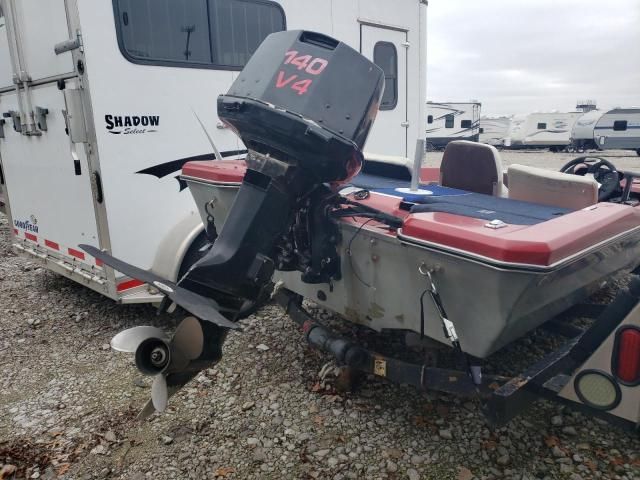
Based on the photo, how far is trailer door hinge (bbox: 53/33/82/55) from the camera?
3.24m

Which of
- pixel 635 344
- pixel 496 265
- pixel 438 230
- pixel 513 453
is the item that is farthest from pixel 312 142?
pixel 513 453

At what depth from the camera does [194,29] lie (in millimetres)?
3754

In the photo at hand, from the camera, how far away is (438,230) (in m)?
1.91

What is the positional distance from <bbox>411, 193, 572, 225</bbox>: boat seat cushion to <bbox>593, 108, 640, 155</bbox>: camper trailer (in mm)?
23467

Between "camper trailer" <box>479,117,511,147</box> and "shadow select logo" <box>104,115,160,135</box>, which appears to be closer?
"shadow select logo" <box>104,115,160,135</box>

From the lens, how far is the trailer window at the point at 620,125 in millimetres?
22347

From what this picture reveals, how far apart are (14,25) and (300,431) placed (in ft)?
Answer: 11.9

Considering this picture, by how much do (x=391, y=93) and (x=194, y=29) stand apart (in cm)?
246

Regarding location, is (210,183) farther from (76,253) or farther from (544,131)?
(544,131)

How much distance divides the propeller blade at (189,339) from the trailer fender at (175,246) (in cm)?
148

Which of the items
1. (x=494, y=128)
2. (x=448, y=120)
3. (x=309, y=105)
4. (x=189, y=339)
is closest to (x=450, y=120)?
(x=448, y=120)

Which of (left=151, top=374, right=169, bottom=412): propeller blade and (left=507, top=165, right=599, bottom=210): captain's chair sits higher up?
(left=507, top=165, right=599, bottom=210): captain's chair

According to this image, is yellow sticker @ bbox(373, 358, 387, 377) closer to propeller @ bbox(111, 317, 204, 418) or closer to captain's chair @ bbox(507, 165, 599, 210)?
propeller @ bbox(111, 317, 204, 418)

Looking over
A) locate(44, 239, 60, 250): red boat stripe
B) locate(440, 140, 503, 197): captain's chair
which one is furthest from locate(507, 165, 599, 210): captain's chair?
locate(44, 239, 60, 250): red boat stripe
